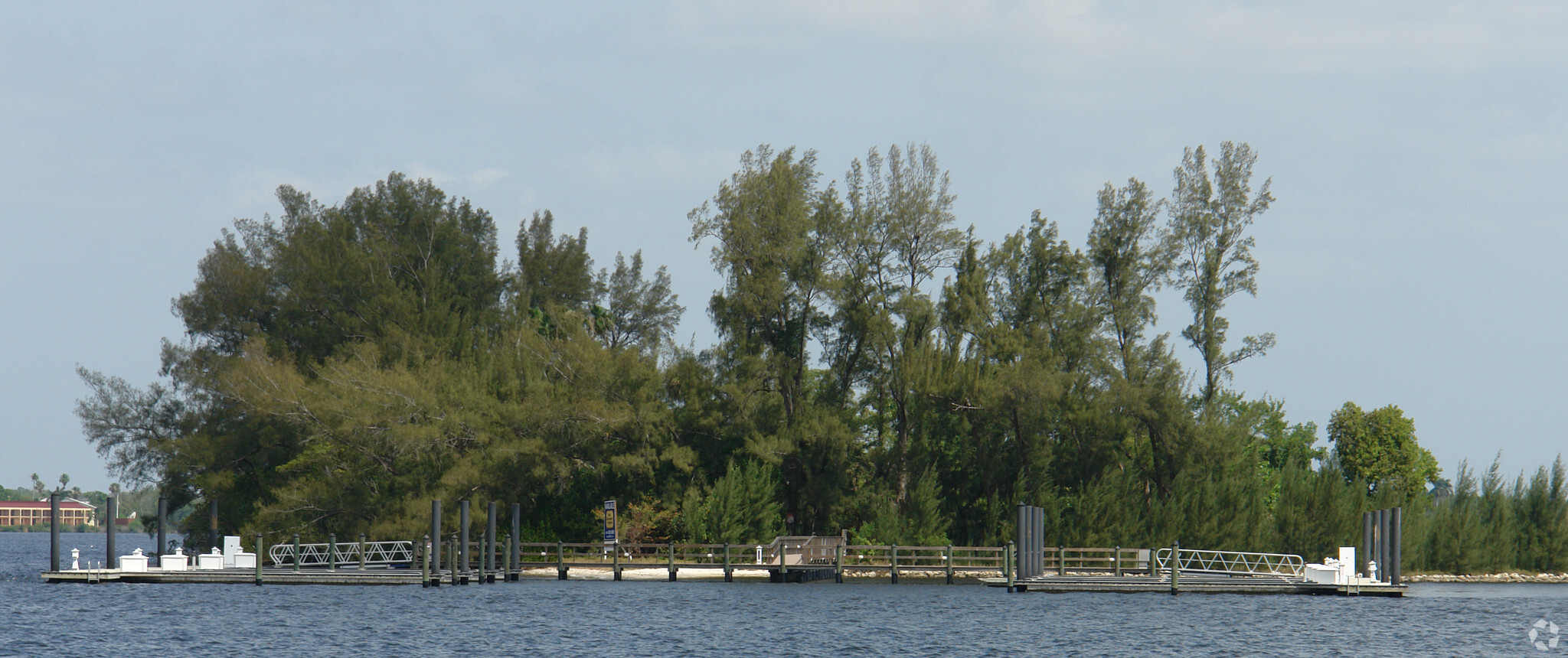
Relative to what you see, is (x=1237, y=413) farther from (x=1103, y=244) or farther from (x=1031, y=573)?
(x=1031, y=573)

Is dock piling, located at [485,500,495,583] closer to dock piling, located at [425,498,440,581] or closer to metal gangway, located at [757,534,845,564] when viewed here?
dock piling, located at [425,498,440,581]

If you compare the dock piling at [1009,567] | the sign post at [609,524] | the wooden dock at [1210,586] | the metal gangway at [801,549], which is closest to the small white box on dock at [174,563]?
the sign post at [609,524]

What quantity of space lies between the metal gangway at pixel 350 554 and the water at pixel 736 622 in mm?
1677

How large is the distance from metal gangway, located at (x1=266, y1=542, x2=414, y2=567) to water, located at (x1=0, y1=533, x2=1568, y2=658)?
5.50ft

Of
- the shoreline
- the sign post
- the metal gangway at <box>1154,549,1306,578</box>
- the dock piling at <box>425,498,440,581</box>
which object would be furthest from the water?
the shoreline

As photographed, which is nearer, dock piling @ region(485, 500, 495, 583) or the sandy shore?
dock piling @ region(485, 500, 495, 583)

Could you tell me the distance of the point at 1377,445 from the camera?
241 ft

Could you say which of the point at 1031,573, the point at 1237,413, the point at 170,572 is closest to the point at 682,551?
the point at 1031,573

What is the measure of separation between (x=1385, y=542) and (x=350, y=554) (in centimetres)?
3543

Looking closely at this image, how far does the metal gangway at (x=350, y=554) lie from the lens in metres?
50.3

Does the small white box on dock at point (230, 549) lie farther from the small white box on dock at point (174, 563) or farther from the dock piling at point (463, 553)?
the dock piling at point (463, 553)

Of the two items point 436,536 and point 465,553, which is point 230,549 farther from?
point 436,536

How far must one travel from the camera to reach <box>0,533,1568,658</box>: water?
3066cm

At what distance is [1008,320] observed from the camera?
186 feet
